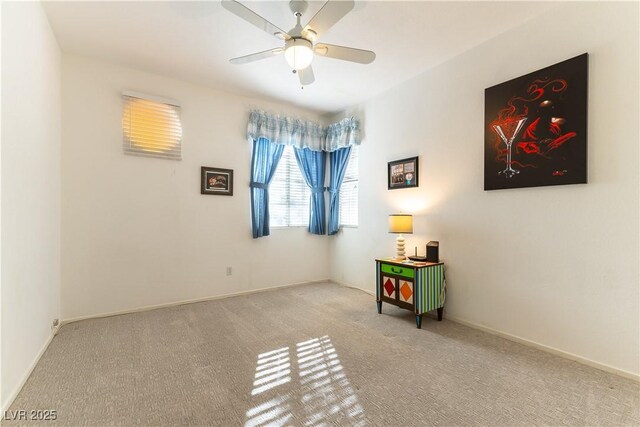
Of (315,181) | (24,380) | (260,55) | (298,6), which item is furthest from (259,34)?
(24,380)

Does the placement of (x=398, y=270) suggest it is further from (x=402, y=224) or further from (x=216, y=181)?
(x=216, y=181)

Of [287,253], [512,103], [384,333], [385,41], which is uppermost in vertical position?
[385,41]

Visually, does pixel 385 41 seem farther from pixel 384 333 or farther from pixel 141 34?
pixel 384 333

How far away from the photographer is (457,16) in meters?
2.47

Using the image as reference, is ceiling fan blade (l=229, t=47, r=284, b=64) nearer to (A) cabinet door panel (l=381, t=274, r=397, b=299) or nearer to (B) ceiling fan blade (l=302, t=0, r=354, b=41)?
(B) ceiling fan blade (l=302, t=0, r=354, b=41)

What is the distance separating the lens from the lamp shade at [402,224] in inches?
132

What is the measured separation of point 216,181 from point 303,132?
1565 millimetres

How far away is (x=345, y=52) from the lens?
2.31 metres

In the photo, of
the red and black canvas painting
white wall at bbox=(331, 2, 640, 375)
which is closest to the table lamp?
white wall at bbox=(331, 2, 640, 375)

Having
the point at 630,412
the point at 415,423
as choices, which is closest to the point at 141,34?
the point at 415,423

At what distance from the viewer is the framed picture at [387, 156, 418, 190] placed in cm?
357

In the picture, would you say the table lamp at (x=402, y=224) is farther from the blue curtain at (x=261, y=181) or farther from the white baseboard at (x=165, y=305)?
the white baseboard at (x=165, y=305)

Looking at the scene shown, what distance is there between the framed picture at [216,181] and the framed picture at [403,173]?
218 centimetres

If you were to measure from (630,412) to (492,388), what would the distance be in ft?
2.29
